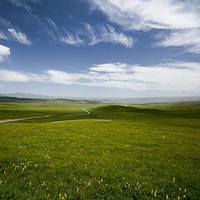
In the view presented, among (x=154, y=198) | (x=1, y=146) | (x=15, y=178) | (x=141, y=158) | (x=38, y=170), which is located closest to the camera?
(x=154, y=198)

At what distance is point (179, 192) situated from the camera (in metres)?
8.40

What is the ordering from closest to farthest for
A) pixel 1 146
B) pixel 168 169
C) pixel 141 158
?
pixel 168 169
pixel 141 158
pixel 1 146

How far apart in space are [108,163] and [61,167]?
4785mm

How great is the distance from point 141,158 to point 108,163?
4413 mm

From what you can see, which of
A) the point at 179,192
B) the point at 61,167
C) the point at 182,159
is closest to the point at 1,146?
the point at 61,167

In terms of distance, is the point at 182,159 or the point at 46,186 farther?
the point at 182,159

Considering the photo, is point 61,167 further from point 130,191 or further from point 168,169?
point 168,169

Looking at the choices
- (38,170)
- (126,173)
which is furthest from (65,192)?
(126,173)

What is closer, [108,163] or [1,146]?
[108,163]

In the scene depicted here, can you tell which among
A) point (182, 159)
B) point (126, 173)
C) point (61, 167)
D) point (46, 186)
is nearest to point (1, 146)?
point (61, 167)

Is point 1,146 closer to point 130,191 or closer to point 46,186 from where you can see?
point 46,186

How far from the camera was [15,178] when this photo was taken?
914 cm

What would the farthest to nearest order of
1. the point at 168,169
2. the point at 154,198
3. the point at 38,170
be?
the point at 168,169
the point at 38,170
the point at 154,198

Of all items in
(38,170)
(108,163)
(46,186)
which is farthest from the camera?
(108,163)
